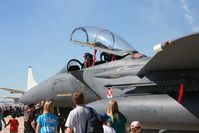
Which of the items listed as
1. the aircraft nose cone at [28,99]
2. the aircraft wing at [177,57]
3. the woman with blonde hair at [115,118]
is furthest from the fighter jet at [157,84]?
the aircraft nose cone at [28,99]

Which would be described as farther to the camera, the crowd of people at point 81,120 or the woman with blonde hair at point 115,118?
the woman with blonde hair at point 115,118

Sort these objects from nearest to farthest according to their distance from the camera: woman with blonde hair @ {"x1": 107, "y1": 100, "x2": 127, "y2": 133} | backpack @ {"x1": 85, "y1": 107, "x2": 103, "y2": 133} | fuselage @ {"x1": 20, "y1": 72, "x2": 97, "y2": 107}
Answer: backpack @ {"x1": 85, "y1": 107, "x2": 103, "y2": 133} → woman with blonde hair @ {"x1": 107, "y1": 100, "x2": 127, "y2": 133} → fuselage @ {"x1": 20, "y1": 72, "x2": 97, "y2": 107}

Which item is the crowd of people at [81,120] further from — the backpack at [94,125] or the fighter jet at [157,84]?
the fighter jet at [157,84]

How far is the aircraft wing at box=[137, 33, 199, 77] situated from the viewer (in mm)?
6093

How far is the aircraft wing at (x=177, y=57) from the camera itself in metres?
6.09

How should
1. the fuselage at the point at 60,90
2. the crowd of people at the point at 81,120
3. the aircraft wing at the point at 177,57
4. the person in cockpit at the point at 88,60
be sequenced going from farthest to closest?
the person in cockpit at the point at 88,60
the fuselage at the point at 60,90
the aircraft wing at the point at 177,57
the crowd of people at the point at 81,120

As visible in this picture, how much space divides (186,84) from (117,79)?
2.04m

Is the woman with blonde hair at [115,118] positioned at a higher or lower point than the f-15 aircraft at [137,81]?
lower

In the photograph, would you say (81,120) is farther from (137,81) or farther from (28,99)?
(28,99)

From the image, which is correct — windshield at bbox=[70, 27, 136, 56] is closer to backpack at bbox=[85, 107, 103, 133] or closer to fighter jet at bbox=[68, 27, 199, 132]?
fighter jet at bbox=[68, 27, 199, 132]

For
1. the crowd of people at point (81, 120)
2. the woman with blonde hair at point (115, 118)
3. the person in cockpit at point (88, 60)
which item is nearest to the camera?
the crowd of people at point (81, 120)

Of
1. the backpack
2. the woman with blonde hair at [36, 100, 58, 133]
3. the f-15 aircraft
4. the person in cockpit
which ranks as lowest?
the backpack

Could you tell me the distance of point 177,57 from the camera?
23.8 ft

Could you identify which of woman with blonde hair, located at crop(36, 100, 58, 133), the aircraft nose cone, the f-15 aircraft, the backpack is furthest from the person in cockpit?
the backpack
